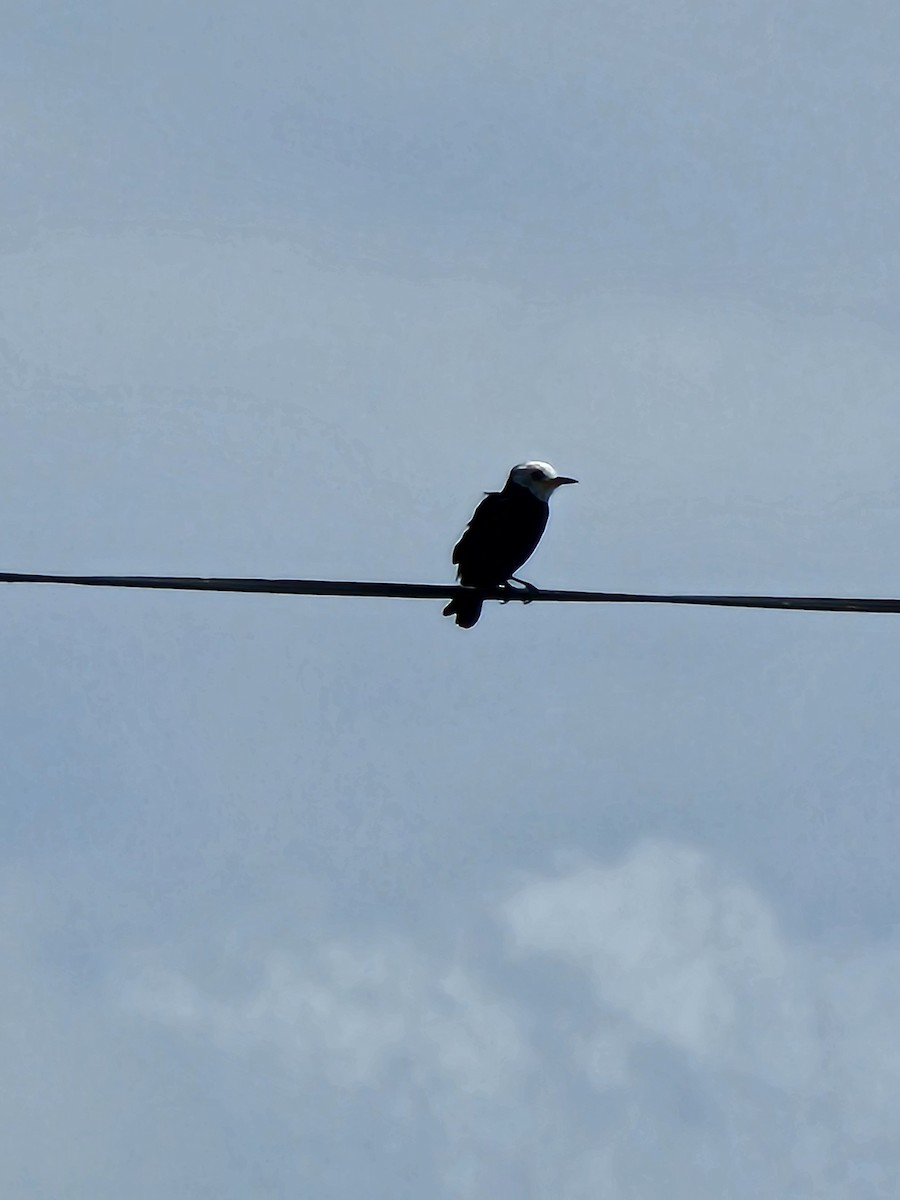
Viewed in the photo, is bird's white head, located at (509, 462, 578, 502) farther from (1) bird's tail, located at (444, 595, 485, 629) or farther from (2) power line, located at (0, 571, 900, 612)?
(2) power line, located at (0, 571, 900, 612)

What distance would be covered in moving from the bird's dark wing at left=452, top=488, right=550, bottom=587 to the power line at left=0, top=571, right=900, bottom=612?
188 inches

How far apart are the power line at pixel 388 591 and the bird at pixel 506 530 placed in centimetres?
475

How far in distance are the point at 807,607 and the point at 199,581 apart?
204 cm

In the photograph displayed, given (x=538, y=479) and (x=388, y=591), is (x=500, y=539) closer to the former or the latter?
(x=538, y=479)

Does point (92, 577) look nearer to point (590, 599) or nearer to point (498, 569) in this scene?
point (590, 599)

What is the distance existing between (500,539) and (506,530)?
0.23 ft

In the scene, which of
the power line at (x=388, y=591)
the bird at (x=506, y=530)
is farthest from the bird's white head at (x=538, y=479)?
the power line at (x=388, y=591)

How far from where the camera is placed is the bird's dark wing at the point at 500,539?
38.5 ft

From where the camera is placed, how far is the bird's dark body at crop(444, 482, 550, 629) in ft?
38.5

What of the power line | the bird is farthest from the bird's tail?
the power line

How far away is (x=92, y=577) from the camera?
635cm

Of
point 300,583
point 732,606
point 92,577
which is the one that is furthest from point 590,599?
point 92,577

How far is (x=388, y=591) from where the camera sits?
6.81 m

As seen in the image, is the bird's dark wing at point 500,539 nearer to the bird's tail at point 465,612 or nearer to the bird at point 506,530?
the bird at point 506,530
